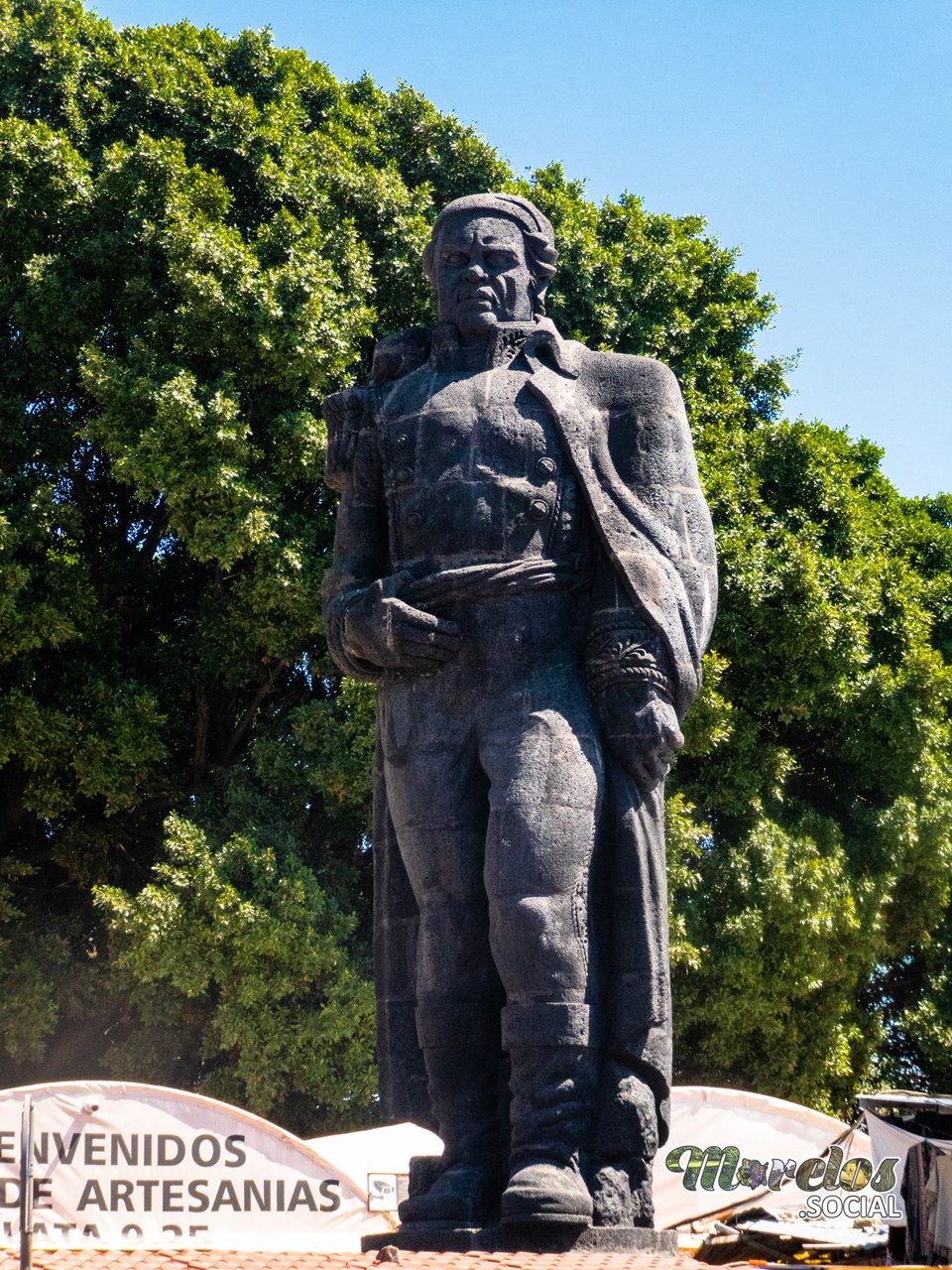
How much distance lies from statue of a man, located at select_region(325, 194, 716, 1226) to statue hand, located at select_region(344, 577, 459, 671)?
0.01 m

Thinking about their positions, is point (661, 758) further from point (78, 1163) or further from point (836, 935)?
point (836, 935)

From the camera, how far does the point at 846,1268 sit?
579cm

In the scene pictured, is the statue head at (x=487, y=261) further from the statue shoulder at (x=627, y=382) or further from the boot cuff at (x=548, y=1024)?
the boot cuff at (x=548, y=1024)

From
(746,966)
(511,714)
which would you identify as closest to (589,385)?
(511,714)

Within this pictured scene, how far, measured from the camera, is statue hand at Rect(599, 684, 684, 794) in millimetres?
6465

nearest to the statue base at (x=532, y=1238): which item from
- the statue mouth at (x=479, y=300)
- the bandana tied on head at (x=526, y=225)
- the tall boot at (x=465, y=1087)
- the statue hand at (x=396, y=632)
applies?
the tall boot at (x=465, y=1087)

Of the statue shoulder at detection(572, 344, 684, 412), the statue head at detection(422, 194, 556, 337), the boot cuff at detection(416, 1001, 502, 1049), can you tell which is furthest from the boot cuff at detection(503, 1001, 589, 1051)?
the statue head at detection(422, 194, 556, 337)

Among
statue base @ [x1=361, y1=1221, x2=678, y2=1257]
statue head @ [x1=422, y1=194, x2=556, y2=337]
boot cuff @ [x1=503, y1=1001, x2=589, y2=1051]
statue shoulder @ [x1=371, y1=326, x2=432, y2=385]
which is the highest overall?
statue head @ [x1=422, y1=194, x2=556, y2=337]

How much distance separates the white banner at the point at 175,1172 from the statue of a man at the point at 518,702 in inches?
242

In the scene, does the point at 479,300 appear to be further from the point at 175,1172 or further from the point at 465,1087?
the point at 175,1172

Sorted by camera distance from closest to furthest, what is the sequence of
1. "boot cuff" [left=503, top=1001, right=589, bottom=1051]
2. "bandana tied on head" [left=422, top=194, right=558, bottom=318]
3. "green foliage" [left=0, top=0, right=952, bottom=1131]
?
"boot cuff" [left=503, top=1001, right=589, bottom=1051] < "bandana tied on head" [left=422, top=194, right=558, bottom=318] < "green foliage" [left=0, top=0, right=952, bottom=1131]

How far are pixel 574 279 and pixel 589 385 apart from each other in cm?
1335

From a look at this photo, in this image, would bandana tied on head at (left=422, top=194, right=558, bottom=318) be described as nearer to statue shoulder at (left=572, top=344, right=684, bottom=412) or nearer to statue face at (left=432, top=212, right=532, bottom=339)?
statue face at (left=432, top=212, right=532, bottom=339)

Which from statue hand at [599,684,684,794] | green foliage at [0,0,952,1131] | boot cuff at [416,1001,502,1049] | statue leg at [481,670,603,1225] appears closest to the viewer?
statue leg at [481,670,603,1225]
